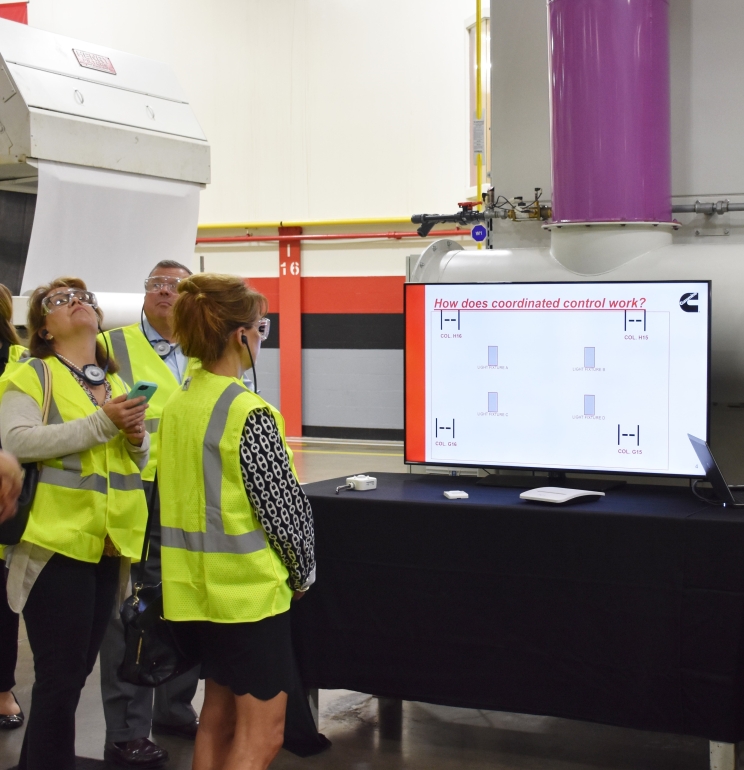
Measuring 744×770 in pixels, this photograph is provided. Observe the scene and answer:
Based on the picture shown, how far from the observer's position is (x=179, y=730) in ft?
8.76

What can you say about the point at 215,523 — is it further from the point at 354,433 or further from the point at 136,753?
the point at 354,433

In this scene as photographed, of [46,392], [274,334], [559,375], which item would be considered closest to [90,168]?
[46,392]

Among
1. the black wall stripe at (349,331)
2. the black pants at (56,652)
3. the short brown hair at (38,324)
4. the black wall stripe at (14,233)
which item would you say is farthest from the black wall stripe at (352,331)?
the black pants at (56,652)

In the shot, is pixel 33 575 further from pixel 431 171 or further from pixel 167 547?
pixel 431 171

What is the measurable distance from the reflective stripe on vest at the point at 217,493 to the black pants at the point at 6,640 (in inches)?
50.0

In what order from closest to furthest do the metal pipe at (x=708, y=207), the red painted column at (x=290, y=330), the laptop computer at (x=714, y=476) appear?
the laptop computer at (x=714, y=476), the metal pipe at (x=708, y=207), the red painted column at (x=290, y=330)

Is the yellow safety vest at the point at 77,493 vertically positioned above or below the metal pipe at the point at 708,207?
below

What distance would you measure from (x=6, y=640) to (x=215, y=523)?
4.55 ft

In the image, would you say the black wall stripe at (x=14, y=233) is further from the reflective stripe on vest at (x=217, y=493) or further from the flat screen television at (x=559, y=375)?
the reflective stripe on vest at (x=217, y=493)

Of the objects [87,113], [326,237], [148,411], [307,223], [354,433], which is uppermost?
[307,223]

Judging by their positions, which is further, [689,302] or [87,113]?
[87,113]

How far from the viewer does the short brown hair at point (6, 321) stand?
2674 millimetres

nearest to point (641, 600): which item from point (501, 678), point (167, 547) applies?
point (501, 678)

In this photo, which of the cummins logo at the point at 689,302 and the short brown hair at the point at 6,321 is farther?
the short brown hair at the point at 6,321
